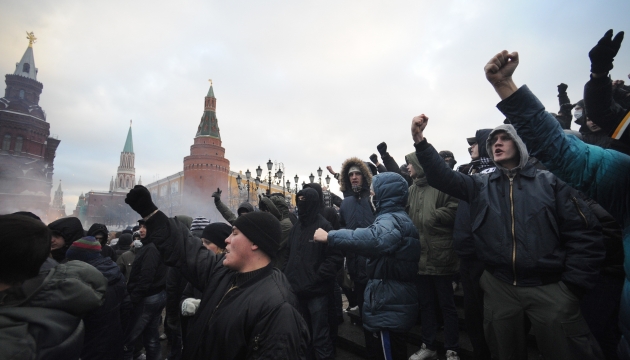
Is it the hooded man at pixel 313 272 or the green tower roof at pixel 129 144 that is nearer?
the hooded man at pixel 313 272

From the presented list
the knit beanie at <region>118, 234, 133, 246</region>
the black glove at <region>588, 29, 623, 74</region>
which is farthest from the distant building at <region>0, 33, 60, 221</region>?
the black glove at <region>588, 29, 623, 74</region>

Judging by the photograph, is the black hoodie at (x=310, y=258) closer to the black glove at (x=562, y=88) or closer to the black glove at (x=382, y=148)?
the black glove at (x=382, y=148)

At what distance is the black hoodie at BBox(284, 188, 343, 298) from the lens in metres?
3.26

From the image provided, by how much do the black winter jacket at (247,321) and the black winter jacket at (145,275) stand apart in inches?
93.7

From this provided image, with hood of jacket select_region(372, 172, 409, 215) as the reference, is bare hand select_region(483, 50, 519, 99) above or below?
above

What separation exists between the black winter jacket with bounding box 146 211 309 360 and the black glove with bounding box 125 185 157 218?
154mm

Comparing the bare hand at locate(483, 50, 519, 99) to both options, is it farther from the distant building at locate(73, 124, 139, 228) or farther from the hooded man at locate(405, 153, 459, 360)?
the distant building at locate(73, 124, 139, 228)

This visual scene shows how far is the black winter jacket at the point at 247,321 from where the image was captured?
1492 mm

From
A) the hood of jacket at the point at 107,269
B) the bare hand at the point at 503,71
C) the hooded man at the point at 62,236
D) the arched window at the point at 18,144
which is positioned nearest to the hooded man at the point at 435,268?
the bare hand at the point at 503,71

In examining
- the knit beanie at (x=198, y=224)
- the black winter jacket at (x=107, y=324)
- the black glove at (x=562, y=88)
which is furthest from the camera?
the knit beanie at (x=198, y=224)

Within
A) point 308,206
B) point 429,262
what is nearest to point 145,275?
point 308,206

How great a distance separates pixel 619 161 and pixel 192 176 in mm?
66102

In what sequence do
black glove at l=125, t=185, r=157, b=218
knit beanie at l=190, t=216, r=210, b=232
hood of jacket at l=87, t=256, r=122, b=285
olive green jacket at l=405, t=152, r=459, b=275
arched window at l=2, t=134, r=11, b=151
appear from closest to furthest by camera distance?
black glove at l=125, t=185, r=157, b=218 → hood of jacket at l=87, t=256, r=122, b=285 → olive green jacket at l=405, t=152, r=459, b=275 → knit beanie at l=190, t=216, r=210, b=232 → arched window at l=2, t=134, r=11, b=151

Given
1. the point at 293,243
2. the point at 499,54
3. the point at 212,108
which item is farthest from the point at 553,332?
the point at 212,108
